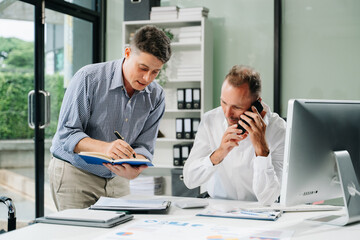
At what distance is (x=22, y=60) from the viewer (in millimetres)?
3977

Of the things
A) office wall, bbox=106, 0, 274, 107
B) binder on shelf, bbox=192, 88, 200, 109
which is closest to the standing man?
binder on shelf, bbox=192, 88, 200, 109

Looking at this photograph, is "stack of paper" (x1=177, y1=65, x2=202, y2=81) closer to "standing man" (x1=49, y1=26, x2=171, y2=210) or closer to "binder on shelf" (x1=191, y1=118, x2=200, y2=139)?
"binder on shelf" (x1=191, y1=118, x2=200, y2=139)

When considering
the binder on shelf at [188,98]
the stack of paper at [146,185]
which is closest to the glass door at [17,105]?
the stack of paper at [146,185]

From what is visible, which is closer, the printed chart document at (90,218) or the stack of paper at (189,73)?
→ the printed chart document at (90,218)

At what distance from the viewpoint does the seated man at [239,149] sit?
2.12 metres

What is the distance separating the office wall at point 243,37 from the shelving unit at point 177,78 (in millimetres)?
167

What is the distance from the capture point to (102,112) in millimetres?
2375

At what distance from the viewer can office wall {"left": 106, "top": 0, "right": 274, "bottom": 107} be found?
15.3 feet

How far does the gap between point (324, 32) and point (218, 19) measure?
3.55 feet

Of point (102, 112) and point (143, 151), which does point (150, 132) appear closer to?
point (143, 151)

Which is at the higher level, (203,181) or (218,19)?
(218,19)

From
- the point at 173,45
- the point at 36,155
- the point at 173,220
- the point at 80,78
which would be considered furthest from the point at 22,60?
the point at 173,220

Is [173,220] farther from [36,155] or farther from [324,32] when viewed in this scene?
[324,32]

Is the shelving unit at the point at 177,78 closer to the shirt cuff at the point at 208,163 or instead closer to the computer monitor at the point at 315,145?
the shirt cuff at the point at 208,163
